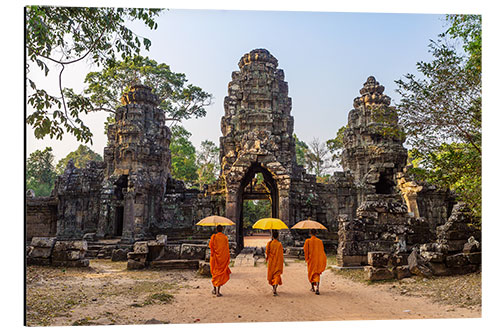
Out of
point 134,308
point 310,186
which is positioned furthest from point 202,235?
point 134,308

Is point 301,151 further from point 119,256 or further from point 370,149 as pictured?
point 119,256

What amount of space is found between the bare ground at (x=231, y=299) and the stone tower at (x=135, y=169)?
692 cm

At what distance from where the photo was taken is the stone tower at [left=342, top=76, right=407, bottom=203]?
710 inches

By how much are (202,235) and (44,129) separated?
11.3m

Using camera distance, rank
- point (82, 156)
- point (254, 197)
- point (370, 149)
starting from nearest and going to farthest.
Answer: point (370, 149) → point (254, 197) → point (82, 156)

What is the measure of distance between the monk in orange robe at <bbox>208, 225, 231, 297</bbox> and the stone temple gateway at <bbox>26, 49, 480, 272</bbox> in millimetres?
6013

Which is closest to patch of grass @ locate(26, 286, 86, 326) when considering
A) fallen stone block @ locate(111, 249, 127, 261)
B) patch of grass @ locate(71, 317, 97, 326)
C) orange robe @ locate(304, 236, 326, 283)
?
patch of grass @ locate(71, 317, 97, 326)

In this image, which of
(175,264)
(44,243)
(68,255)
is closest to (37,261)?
(44,243)

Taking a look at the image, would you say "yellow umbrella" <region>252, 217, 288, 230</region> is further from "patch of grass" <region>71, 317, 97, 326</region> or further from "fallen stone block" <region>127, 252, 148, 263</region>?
"patch of grass" <region>71, 317, 97, 326</region>

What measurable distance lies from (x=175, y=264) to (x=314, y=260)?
14.5 ft

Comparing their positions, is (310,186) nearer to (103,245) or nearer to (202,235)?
(202,235)

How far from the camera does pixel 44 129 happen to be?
5.43 m

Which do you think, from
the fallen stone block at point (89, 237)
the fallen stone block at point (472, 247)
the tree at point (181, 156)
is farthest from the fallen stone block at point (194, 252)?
the tree at point (181, 156)

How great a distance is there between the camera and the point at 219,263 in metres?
6.89
